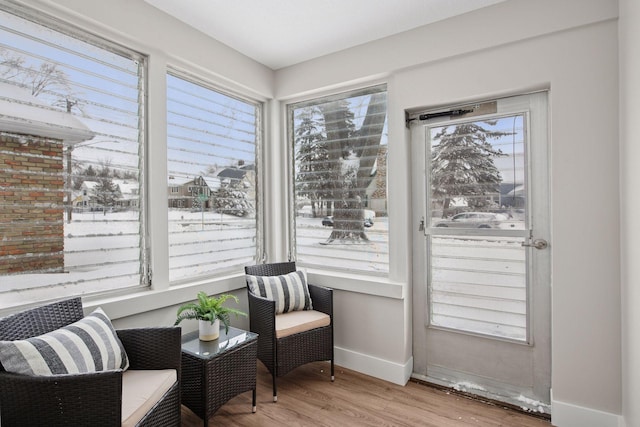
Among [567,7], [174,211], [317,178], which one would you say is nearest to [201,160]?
[174,211]

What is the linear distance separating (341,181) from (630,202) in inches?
74.6

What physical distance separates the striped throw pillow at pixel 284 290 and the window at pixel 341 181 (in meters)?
0.44

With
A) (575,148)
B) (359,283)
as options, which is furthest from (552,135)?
(359,283)

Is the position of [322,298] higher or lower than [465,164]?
lower

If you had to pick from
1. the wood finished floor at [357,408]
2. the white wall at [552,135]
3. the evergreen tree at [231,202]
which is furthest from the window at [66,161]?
the wood finished floor at [357,408]

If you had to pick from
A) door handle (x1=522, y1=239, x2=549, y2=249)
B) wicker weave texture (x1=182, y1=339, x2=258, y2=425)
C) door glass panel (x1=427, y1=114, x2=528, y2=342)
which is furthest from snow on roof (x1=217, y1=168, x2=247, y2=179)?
door handle (x1=522, y1=239, x2=549, y2=249)

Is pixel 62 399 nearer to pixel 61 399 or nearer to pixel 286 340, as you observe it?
pixel 61 399

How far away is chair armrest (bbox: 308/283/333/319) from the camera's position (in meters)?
2.70

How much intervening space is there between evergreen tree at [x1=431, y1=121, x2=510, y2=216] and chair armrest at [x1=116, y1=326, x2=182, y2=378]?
6.51 feet

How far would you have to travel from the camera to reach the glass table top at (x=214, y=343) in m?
1.94

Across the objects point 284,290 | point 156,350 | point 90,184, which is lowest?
point 156,350

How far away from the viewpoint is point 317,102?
10.3ft

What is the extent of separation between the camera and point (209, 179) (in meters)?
2.80

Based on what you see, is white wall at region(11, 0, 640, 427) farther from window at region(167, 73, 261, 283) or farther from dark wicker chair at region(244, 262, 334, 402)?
dark wicker chair at region(244, 262, 334, 402)
